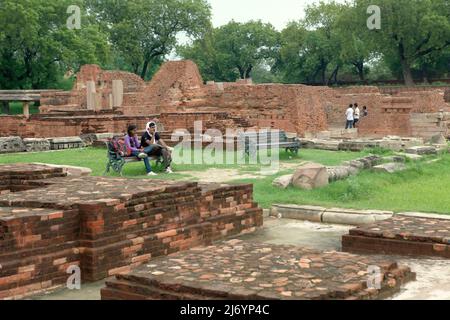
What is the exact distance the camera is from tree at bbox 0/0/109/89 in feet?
114

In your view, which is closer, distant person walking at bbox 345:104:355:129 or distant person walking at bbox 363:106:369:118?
distant person walking at bbox 345:104:355:129

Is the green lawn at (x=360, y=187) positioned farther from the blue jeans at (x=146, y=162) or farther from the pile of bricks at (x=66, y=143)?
the pile of bricks at (x=66, y=143)

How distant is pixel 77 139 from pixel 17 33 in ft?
65.0

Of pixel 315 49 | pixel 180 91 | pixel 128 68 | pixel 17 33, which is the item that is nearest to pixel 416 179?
pixel 180 91

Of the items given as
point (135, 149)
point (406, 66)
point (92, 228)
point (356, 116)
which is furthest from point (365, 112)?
point (92, 228)

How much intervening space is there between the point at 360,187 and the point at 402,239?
373cm

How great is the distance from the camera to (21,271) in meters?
5.39

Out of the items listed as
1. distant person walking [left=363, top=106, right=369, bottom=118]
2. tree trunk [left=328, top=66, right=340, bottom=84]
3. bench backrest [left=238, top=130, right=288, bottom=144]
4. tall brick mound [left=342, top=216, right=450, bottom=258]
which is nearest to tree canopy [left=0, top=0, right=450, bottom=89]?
tree trunk [left=328, top=66, right=340, bottom=84]

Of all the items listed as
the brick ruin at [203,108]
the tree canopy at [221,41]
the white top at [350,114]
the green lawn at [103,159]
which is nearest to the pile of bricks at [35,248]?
the green lawn at [103,159]

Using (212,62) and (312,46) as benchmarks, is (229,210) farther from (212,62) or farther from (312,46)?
(212,62)

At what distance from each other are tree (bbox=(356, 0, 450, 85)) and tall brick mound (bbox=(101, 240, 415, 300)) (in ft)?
118

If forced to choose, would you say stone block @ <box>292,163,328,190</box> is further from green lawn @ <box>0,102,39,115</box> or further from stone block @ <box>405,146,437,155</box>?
green lawn @ <box>0,102,39,115</box>

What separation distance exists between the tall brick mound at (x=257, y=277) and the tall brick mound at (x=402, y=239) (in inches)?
43.5

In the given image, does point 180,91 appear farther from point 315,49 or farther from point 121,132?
point 315,49
